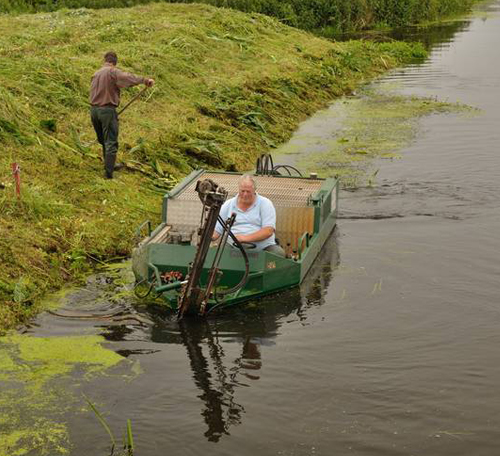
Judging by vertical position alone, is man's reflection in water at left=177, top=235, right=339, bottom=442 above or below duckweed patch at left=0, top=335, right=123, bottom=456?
below

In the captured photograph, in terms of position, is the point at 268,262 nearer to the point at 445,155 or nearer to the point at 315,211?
the point at 315,211

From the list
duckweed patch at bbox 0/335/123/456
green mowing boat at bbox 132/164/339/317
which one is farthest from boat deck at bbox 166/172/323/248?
duckweed patch at bbox 0/335/123/456

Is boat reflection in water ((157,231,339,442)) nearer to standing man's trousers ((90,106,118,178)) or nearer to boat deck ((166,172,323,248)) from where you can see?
boat deck ((166,172,323,248))

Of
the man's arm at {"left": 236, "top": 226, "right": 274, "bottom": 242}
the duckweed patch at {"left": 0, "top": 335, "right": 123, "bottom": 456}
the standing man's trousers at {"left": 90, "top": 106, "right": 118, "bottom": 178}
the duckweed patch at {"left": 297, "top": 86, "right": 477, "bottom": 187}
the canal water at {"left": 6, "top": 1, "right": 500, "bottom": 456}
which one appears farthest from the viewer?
the duckweed patch at {"left": 297, "top": 86, "right": 477, "bottom": 187}

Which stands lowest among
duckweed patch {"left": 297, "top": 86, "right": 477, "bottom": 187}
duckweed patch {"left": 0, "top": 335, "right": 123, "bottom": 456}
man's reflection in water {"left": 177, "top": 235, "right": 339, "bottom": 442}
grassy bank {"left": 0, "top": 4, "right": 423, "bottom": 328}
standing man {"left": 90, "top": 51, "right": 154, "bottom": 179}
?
duckweed patch {"left": 297, "top": 86, "right": 477, "bottom": 187}

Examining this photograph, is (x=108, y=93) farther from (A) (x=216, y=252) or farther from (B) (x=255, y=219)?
(A) (x=216, y=252)

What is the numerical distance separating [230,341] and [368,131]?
558 inches

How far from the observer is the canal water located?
29.6 ft

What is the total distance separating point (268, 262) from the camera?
38.7 ft

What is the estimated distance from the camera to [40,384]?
9898 mm

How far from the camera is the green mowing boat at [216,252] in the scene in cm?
1111

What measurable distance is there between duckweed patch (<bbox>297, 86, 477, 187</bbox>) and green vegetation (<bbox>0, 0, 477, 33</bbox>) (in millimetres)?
15029

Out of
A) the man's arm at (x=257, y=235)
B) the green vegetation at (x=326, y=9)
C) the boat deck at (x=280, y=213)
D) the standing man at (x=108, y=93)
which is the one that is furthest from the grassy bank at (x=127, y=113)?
the green vegetation at (x=326, y=9)

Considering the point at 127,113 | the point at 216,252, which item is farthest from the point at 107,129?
the point at 216,252
